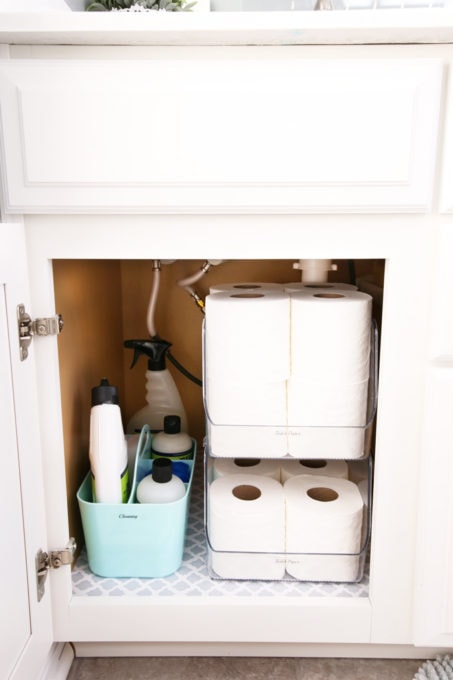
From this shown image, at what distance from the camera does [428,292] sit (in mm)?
741

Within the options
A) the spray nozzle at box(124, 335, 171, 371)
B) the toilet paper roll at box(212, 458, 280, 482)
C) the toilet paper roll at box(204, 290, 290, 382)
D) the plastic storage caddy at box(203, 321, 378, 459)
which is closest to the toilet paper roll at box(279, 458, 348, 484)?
the toilet paper roll at box(212, 458, 280, 482)

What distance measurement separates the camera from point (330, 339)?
810 mm

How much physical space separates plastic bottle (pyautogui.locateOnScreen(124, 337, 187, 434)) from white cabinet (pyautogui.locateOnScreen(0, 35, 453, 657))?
13.8 inches

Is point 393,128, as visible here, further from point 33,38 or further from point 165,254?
point 33,38

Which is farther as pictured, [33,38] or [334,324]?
[334,324]

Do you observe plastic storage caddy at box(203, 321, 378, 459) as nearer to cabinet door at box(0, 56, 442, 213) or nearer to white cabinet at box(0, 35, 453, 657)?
white cabinet at box(0, 35, 453, 657)

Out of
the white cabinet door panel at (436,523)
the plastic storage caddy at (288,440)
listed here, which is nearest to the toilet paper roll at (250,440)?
the plastic storage caddy at (288,440)

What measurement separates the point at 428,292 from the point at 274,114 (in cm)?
32

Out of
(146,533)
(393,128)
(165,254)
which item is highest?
(393,128)

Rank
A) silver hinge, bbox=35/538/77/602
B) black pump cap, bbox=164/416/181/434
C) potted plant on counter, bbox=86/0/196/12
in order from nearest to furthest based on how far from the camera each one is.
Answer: silver hinge, bbox=35/538/77/602, potted plant on counter, bbox=86/0/196/12, black pump cap, bbox=164/416/181/434

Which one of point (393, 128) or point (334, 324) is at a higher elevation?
point (393, 128)

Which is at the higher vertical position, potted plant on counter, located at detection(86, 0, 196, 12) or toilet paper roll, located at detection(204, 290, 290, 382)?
potted plant on counter, located at detection(86, 0, 196, 12)

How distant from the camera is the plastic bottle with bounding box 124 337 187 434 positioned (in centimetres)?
118

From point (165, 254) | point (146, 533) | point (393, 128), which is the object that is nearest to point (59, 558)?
point (146, 533)
